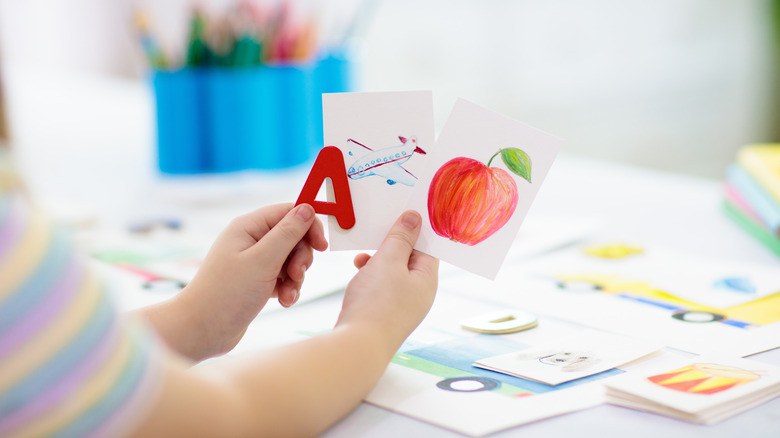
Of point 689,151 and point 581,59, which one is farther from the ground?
point 581,59

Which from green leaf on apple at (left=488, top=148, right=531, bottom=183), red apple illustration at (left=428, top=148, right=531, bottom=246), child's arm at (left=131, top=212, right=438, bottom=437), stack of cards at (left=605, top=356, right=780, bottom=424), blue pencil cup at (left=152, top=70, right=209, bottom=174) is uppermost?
blue pencil cup at (left=152, top=70, right=209, bottom=174)

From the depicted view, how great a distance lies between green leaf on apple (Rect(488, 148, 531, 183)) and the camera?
2.10 ft

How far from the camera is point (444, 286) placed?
809mm

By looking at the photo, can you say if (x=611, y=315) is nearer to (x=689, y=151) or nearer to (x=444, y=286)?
(x=444, y=286)

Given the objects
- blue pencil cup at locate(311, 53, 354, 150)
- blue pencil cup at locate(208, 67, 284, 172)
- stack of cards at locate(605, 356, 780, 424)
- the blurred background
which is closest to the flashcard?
stack of cards at locate(605, 356, 780, 424)

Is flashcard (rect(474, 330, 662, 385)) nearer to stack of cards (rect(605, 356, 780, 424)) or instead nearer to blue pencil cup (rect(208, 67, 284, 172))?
stack of cards (rect(605, 356, 780, 424))

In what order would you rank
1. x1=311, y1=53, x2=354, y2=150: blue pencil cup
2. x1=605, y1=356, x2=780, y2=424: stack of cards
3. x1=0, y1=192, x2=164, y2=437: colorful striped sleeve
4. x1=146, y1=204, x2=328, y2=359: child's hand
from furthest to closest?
x1=311, y1=53, x2=354, y2=150: blue pencil cup → x1=146, y1=204, x2=328, y2=359: child's hand → x1=605, y1=356, x2=780, y2=424: stack of cards → x1=0, y1=192, x2=164, y2=437: colorful striped sleeve

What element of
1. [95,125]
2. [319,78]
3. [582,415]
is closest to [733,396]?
[582,415]

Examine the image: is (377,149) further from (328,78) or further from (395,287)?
(328,78)

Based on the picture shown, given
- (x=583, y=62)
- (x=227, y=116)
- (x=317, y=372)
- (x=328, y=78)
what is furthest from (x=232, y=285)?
(x=583, y=62)

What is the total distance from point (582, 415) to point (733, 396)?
0.10 m

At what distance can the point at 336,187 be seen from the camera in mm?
651

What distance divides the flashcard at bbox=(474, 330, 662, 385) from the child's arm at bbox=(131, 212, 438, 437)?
3.1 inches

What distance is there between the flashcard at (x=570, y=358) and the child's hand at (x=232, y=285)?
179mm
